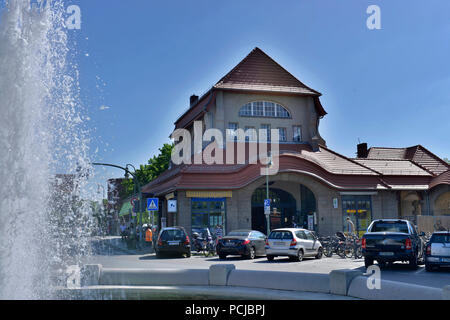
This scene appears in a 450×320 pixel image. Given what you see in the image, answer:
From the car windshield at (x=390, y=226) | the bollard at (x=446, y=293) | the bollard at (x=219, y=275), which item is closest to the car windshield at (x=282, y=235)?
the car windshield at (x=390, y=226)

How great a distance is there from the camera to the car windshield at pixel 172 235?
2581cm

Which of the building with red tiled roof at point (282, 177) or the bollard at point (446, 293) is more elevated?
the building with red tiled roof at point (282, 177)

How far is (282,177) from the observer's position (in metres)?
34.8

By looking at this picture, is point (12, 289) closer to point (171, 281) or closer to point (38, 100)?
point (171, 281)

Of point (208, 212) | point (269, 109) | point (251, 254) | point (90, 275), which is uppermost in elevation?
point (269, 109)

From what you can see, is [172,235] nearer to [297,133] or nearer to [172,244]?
[172,244]

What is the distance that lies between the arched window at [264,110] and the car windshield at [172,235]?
49.3ft

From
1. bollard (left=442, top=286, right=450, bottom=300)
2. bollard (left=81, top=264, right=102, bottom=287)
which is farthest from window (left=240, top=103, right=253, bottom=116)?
bollard (left=442, top=286, right=450, bottom=300)

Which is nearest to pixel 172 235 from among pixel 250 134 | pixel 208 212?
pixel 208 212

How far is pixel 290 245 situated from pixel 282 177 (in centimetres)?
1341

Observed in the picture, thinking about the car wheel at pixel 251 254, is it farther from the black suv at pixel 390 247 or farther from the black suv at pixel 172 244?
the black suv at pixel 390 247

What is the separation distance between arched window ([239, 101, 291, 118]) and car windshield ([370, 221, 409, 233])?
21687mm
